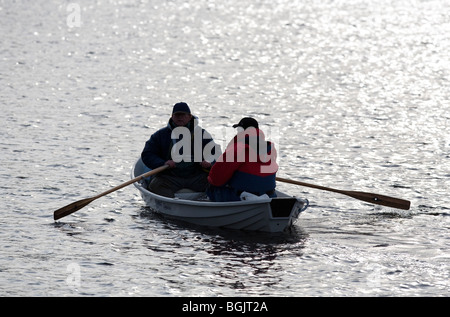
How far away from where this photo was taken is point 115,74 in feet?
124

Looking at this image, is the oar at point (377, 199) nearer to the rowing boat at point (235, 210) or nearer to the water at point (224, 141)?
the water at point (224, 141)

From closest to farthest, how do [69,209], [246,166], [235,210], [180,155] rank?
[246,166] → [235,210] → [69,209] → [180,155]

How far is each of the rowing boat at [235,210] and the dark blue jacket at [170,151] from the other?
0.43 m

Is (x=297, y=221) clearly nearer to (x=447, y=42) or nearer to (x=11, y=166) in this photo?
(x=11, y=166)

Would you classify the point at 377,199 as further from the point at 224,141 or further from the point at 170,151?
the point at 224,141

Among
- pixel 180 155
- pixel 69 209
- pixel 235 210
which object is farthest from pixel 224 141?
pixel 235 210

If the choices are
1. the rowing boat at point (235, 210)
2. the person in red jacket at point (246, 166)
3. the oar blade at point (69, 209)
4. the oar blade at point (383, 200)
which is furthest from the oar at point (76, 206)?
the oar blade at point (383, 200)

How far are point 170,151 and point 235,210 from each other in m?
2.30

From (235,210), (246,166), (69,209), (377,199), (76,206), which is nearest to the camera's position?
(246,166)

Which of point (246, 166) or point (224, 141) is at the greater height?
point (246, 166)

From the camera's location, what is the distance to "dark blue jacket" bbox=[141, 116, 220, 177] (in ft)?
57.7

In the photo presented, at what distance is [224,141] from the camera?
82.8 feet

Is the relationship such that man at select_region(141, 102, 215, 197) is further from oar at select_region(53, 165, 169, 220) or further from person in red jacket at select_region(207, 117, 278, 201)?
person in red jacket at select_region(207, 117, 278, 201)
